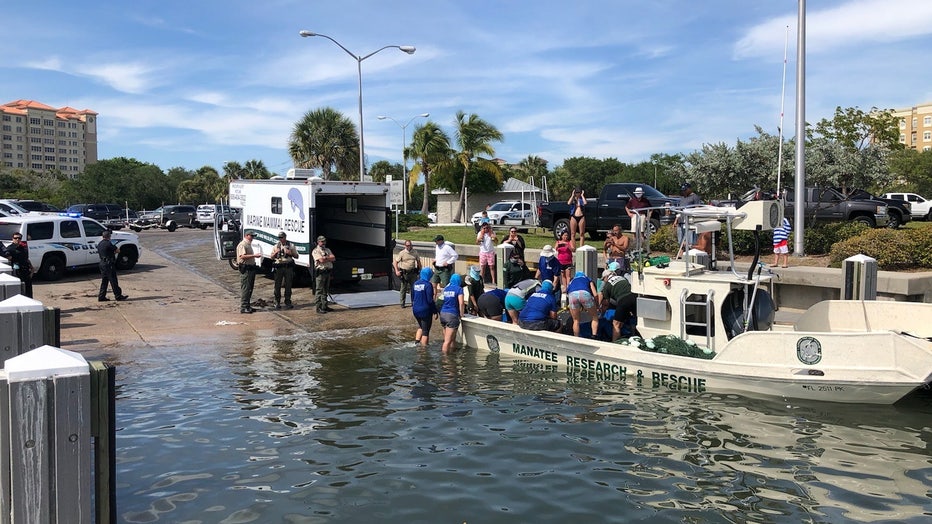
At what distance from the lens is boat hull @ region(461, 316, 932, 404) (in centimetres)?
834

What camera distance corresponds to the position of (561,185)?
82500mm

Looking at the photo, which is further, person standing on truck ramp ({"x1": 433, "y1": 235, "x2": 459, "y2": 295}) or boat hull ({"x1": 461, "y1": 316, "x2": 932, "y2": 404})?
person standing on truck ramp ({"x1": 433, "y1": 235, "x2": 459, "y2": 295})

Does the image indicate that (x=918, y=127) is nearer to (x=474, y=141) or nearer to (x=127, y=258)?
(x=474, y=141)

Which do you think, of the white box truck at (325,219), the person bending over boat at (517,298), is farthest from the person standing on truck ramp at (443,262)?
the person bending over boat at (517,298)

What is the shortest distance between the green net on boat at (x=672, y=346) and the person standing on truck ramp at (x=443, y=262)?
644 cm

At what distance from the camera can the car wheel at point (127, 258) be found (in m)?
22.1

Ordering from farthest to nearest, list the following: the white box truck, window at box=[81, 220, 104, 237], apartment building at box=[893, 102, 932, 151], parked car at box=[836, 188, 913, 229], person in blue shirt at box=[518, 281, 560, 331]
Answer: apartment building at box=[893, 102, 932, 151], parked car at box=[836, 188, 913, 229], window at box=[81, 220, 104, 237], the white box truck, person in blue shirt at box=[518, 281, 560, 331]

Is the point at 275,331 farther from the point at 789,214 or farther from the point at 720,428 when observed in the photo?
the point at 789,214

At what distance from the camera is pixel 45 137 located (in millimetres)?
150375

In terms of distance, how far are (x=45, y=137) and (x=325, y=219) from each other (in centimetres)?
15370

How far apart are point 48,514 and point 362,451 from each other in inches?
144

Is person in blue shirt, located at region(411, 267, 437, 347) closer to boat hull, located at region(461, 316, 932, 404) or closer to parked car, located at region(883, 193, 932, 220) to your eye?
boat hull, located at region(461, 316, 932, 404)

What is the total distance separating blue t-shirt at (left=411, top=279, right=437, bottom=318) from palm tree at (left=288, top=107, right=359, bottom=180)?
119 feet

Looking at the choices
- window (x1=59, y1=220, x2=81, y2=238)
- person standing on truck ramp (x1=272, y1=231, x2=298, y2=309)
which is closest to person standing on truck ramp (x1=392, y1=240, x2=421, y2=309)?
person standing on truck ramp (x1=272, y1=231, x2=298, y2=309)
